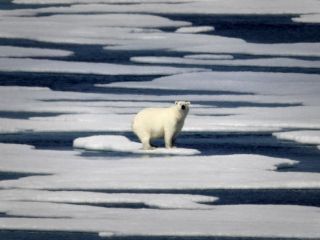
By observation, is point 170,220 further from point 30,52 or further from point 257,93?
point 30,52

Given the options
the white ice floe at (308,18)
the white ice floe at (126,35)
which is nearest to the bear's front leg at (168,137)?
the white ice floe at (126,35)

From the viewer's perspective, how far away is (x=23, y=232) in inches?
263

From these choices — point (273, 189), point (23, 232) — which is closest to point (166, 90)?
point (273, 189)

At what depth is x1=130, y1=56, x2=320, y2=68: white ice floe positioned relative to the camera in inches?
513

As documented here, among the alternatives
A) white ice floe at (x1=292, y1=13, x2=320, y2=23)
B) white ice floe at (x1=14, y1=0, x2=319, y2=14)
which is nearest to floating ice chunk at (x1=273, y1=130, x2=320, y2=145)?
white ice floe at (x1=292, y1=13, x2=320, y2=23)

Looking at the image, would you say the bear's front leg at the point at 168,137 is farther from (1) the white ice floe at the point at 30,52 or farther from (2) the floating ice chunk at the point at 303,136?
(1) the white ice floe at the point at 30,52

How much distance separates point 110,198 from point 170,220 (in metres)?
0.61

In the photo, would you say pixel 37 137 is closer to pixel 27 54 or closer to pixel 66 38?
pixel 27 54

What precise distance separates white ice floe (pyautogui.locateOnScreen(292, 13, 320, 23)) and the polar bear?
694 centimetres

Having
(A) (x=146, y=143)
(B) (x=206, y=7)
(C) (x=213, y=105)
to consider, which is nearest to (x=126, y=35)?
(B) (x=206, y=7)

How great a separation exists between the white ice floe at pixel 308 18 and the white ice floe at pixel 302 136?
6224 mm

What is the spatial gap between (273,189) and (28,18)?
8.75 meters

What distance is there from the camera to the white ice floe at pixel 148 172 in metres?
7.82

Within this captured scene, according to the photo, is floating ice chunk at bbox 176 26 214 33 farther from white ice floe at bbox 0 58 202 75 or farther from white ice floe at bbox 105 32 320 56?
white ice floe at bbox 0 58 202 75
